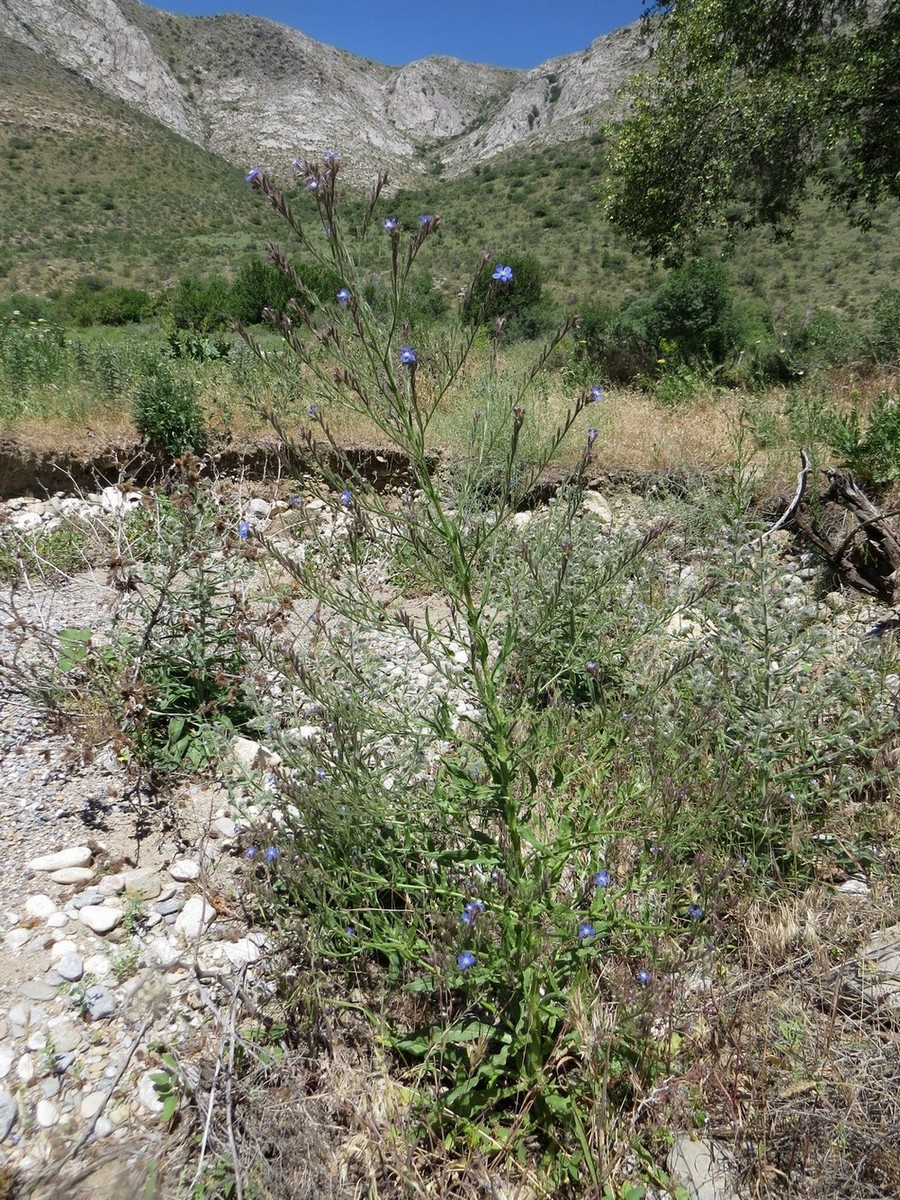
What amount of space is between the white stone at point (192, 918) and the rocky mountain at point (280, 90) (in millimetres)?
57858

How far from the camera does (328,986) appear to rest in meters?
2.14

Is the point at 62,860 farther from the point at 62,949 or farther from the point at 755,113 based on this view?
the point at 755,113

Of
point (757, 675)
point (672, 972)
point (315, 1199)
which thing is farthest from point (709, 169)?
point (315, 1199)

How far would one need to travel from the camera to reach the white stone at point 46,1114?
1.85 meters

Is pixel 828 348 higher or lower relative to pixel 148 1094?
higher

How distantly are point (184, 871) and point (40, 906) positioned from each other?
50 cm

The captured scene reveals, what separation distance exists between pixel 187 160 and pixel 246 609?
178 ft

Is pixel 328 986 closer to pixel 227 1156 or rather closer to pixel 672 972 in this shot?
pixel 227 1156

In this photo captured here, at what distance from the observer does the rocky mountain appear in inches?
2192

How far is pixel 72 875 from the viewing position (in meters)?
2.61

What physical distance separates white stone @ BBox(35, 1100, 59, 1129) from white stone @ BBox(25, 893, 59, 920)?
71cm

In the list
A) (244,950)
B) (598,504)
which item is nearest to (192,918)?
(244,950)

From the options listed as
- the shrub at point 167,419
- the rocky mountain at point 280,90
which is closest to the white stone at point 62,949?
the shrub at point 167,419

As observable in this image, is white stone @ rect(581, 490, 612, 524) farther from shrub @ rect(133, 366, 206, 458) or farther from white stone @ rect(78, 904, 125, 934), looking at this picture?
white stone @ rect(78, 904, 125, 934)
